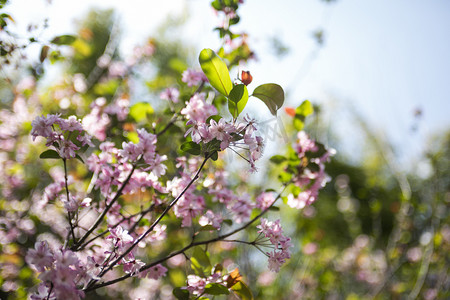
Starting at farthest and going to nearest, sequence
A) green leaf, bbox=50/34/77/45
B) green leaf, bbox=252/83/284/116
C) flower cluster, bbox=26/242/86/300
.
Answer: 1. green leaf, bbox=50/34/77/45
2. green leaf, bbox=252/83/284/116
3. flower cluster, bbox=26/242/86/300

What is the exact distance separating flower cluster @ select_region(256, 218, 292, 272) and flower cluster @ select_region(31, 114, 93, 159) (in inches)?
23.7

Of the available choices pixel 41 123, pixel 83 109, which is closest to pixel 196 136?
pixel 41 123

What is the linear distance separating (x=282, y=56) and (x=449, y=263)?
198 centimetres

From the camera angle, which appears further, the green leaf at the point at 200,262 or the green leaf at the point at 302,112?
the green leaf at the point at 302,112

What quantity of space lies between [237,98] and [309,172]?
25.5 inches

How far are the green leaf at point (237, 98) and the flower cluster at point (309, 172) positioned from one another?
57 cm

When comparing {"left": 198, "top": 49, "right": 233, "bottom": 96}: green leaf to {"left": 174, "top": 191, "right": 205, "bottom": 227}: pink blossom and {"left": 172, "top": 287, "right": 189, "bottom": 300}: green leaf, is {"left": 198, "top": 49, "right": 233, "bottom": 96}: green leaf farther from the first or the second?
{"left": 172, "top": 287, "right": 189, "bottom": 300}: green leaf

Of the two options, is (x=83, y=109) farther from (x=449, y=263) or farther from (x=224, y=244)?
(x=449, y=263)

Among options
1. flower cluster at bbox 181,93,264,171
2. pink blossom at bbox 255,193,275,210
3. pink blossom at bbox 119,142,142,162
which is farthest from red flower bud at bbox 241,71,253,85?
pink blossom at bbox 255,193,275,210

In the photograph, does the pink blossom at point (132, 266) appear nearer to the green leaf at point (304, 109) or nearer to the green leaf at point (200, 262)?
the green leaf at point (200, 262)

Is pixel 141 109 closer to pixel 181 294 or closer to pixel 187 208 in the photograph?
pixel 187 208

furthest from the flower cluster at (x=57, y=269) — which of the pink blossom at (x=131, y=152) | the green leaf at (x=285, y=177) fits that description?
the green leaf at (x=285, y=177)

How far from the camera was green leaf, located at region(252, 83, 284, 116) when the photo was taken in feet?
2.86

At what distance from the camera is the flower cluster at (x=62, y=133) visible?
2.71ft
